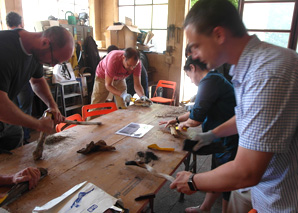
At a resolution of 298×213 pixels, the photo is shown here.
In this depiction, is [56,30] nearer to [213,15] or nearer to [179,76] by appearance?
[213,15]

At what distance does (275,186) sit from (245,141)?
32 cm

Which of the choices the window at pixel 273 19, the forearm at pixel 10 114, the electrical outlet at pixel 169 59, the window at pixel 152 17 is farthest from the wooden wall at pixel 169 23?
the forearm at pixel 10 114

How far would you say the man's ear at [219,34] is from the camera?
820mm

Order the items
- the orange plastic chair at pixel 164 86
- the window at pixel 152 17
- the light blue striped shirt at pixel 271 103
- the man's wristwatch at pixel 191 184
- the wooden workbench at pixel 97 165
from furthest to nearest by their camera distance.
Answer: the window at pixel 152 17 → the orange plastic chair at pixel 164 86 → the wooden workbench at pixel 97 165 → the man's wristwatch at pixel 191 184 → the light blue striped shirt at pixel 271 103

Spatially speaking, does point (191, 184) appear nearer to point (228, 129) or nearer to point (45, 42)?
point (228, 129)

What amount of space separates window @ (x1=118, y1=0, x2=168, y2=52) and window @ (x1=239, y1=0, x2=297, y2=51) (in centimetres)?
189

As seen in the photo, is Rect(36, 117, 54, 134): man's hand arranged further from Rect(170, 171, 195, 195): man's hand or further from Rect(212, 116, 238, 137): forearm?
Rect(212, 116, 238, 137): forearm

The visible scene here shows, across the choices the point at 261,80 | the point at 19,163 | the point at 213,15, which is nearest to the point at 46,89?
the point at 19,163

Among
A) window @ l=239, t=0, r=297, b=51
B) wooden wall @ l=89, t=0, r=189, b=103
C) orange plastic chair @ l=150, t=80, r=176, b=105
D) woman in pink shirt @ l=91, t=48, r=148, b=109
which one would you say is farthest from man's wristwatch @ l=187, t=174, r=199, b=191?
window @ l=239, t=0, r=297, b=51

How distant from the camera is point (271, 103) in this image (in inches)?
27.5

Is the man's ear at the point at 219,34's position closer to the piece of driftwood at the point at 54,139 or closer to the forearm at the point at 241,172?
the forearm at the point at 241,172

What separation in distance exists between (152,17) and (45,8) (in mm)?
2569

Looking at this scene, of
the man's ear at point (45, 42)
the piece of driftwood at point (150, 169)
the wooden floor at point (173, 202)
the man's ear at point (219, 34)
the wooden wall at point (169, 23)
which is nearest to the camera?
the man's ear at point (219, 34)

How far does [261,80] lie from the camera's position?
72cm
